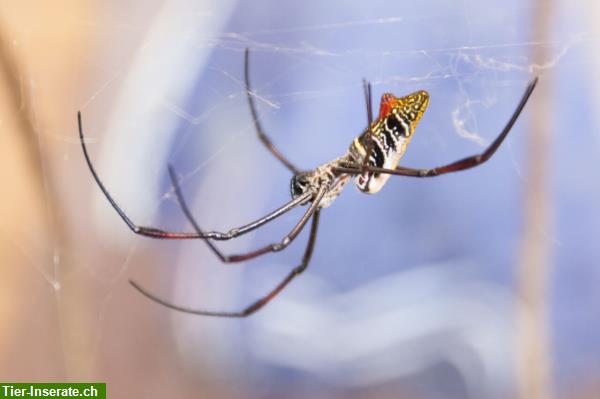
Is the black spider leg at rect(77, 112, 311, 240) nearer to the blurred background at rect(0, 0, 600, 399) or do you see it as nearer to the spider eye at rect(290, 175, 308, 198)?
the spider eye at rect(290, 175, 308, 198)

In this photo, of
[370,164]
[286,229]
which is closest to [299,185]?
[370,164]

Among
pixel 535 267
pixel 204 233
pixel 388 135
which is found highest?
pixel 388 135

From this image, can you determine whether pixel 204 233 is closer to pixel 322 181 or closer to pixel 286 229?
pixel 322 181

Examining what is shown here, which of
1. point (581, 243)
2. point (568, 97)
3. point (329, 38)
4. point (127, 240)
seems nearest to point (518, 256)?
point (581, 243)

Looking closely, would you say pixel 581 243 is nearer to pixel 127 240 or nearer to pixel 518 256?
pixel 518 256

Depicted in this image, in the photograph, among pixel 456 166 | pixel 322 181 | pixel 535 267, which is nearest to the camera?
pixel 456 166

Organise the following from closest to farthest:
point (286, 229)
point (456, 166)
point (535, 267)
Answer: point (456, 166), point (535, 267), point (286, 229)

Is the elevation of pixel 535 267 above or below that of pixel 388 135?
below

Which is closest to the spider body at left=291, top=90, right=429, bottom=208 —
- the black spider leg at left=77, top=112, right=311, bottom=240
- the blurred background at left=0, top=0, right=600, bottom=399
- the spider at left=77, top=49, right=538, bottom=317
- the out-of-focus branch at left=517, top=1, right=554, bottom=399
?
the spider at left=77, top=49, right=538, bottom=317
